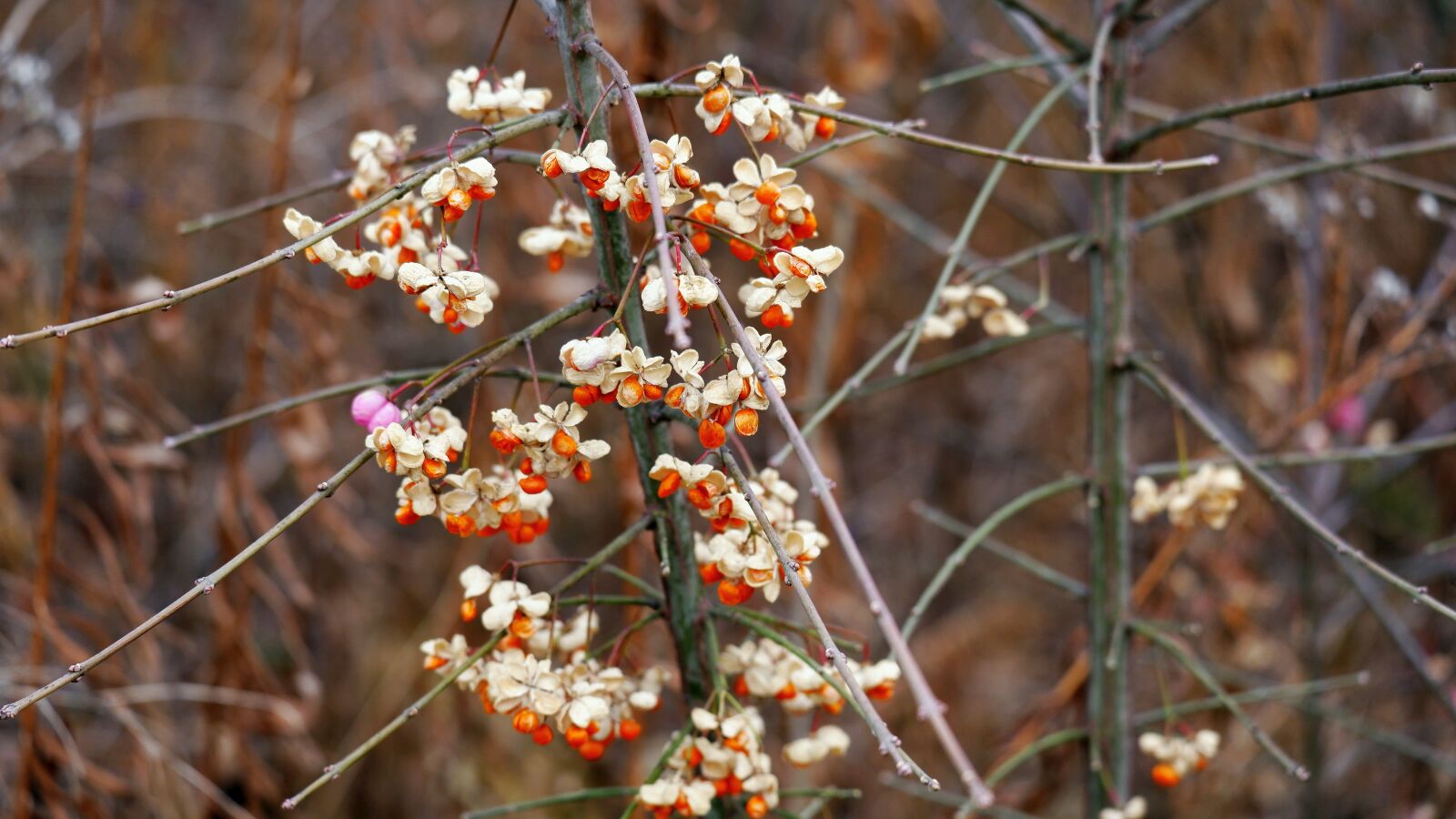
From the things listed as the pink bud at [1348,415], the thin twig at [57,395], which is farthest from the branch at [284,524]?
the pink bud at [1348,415]

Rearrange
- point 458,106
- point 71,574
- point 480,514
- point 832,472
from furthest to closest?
1. point 832,472
2. point 71,574
3. point 458,106
4. point 480,514

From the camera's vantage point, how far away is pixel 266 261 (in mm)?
836

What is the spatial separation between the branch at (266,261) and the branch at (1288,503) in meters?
0.92

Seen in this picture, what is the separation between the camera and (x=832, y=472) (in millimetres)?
2758

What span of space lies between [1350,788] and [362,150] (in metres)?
3.08

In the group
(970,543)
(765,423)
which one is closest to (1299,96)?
(970,543)

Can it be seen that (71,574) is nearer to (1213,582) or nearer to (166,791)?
(166,791)

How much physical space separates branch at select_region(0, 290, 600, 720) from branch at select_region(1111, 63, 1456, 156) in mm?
809

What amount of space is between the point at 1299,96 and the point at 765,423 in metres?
2.27

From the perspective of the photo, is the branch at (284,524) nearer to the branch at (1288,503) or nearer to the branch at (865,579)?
the branch at (865,579)

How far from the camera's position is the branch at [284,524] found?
833 millimetres

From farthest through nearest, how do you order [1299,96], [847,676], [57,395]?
[57,395]
[1299,96]
[847,676]

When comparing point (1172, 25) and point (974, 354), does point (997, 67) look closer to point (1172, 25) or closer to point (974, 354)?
point (1172, 25)

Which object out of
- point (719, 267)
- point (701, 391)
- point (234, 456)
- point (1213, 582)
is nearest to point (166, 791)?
point (234, 456)
